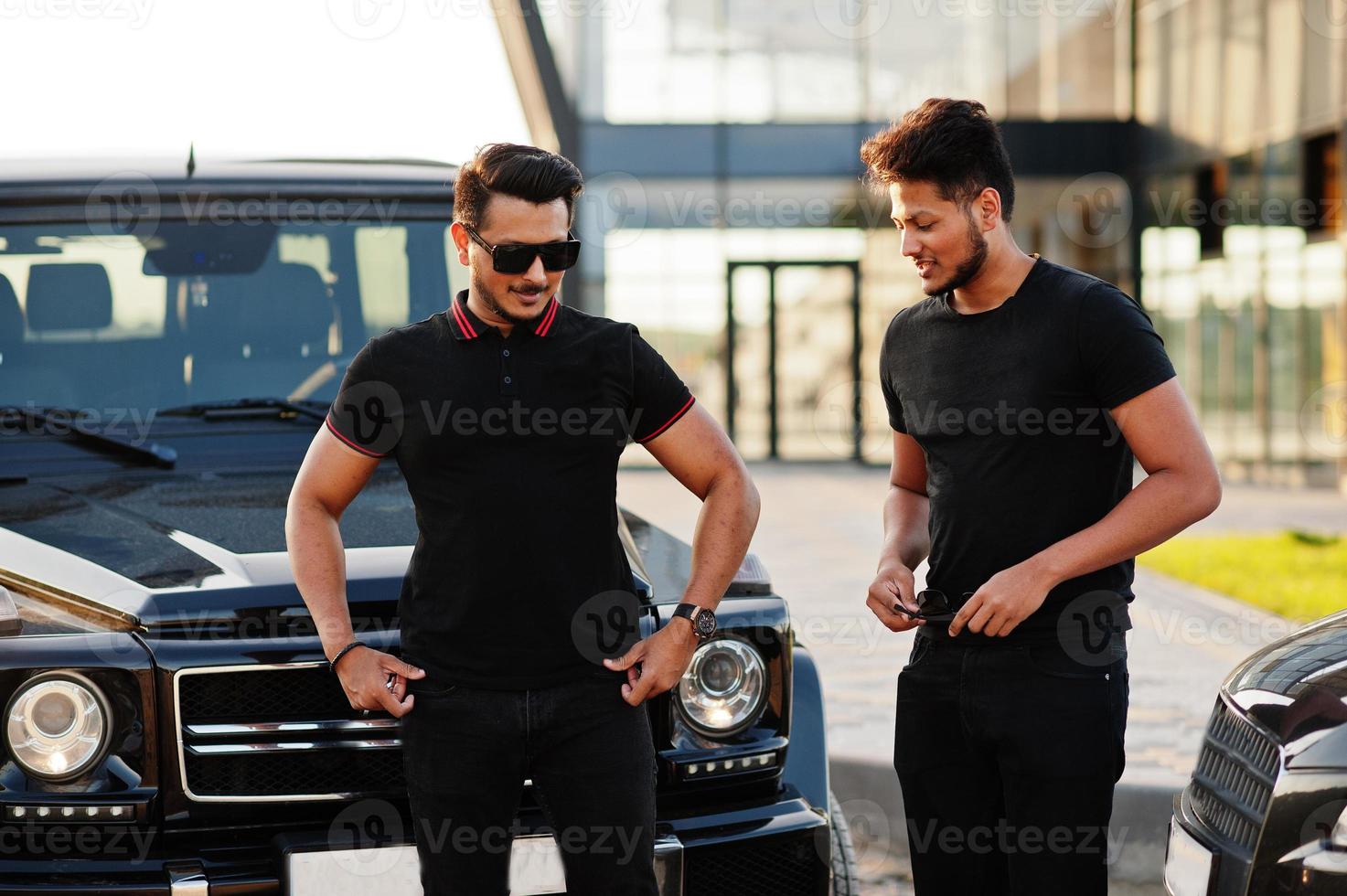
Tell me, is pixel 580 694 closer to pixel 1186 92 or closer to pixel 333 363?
pixel 333 363

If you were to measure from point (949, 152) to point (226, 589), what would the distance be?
5.10 ft

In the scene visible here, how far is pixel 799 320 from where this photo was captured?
21156 millimetres

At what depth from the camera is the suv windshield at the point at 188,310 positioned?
3707mm

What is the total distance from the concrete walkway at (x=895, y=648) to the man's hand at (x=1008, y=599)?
190cm

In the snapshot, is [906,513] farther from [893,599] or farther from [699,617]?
[699,617]

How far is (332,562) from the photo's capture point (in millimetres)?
2664

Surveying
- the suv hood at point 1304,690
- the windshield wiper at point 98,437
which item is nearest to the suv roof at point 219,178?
the windshield wiper at point 98,437

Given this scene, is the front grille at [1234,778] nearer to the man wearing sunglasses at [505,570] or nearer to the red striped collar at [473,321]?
the man wearing sunglasses at [505,570]

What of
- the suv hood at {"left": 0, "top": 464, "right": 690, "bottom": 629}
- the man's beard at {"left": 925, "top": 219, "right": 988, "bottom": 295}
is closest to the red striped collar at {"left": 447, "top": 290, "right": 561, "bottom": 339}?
the suv hood at {"left": 0, "top": 464, "right": 690, "bottom": 629}

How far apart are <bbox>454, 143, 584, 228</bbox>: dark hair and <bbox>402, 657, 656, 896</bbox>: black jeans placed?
0.84 meters

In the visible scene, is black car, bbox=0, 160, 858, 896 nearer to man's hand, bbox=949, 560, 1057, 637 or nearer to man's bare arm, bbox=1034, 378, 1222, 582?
Result: man's hand, bbox=949, 560, 1057, 637

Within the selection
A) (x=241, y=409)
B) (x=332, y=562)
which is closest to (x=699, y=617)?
(x=332, y=562)

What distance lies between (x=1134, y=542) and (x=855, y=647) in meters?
5.48

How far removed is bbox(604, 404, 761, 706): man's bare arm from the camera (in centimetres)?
270
